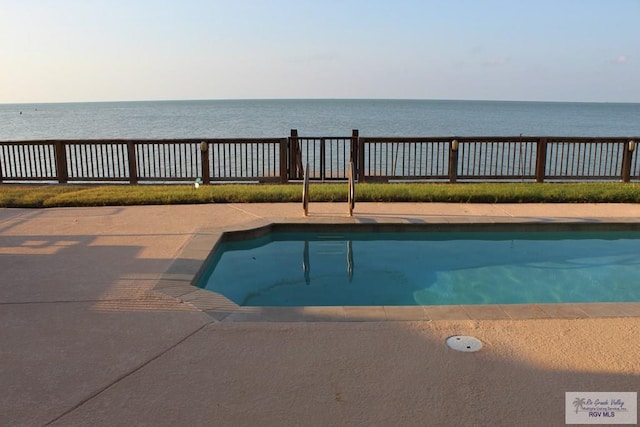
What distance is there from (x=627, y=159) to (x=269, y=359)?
10861 mm

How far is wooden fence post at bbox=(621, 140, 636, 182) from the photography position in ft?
36.5

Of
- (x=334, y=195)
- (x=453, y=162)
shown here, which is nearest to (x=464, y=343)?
(x=334, y=195)

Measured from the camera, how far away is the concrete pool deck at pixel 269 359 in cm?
278

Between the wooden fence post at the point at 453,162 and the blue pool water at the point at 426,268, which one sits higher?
the wooden fence post at the point at 453,162

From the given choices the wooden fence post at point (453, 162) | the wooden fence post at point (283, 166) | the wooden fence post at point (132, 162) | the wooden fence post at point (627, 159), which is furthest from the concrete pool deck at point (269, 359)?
the wooden fence post at point (627, 159)

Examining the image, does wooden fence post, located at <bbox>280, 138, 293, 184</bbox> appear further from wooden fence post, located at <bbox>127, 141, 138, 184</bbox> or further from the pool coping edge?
the pool coping edge

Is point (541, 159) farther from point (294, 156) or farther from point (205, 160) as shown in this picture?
point (205, 160)

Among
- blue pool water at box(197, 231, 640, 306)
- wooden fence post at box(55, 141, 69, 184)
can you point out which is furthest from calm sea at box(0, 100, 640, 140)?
blue pool water at box(197, 231, 640, 306)

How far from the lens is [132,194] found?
9.39 metres

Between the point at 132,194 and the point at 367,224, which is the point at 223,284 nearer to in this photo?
the point at 367,224

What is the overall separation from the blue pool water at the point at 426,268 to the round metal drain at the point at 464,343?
1854 millimetres

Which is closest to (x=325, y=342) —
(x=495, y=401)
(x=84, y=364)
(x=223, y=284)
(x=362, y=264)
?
(x=495, y=401)

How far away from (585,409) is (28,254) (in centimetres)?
559

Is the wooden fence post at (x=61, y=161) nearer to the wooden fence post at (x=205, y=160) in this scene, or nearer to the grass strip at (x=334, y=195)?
the grass strip at (x=334, y=195)
